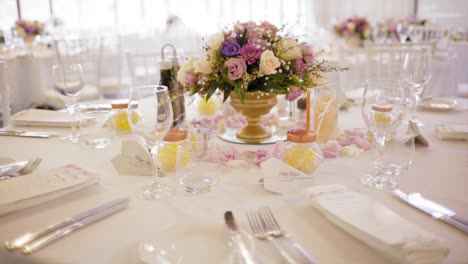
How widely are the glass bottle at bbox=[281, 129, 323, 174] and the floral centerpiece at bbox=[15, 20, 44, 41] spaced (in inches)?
164

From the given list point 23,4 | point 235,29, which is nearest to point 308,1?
point 23,4

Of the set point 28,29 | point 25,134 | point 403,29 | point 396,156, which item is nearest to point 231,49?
point 396,156

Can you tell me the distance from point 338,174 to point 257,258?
19.8 inches

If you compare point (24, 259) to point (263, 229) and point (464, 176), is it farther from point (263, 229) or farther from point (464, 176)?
point (464, 176)

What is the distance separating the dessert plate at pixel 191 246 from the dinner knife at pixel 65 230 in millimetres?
176

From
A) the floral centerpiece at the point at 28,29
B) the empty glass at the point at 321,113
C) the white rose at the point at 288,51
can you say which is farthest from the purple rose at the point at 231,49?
the floral centerpiece at the point at 28,29

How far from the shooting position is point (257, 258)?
0.73 meters

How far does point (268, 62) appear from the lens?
1347mm

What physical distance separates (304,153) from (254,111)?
0.41 meters

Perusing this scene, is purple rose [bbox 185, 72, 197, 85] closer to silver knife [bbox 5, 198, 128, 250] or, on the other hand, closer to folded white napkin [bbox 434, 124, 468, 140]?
silver knife [bbox 5, 198, 128, 250]

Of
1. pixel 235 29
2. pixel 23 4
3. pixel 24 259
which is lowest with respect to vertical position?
pixel 24 259

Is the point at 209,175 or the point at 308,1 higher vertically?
the point at 308,1

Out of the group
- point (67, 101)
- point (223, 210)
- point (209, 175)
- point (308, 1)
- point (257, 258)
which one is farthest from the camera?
point (308, 1)

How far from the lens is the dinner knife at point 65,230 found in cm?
79
